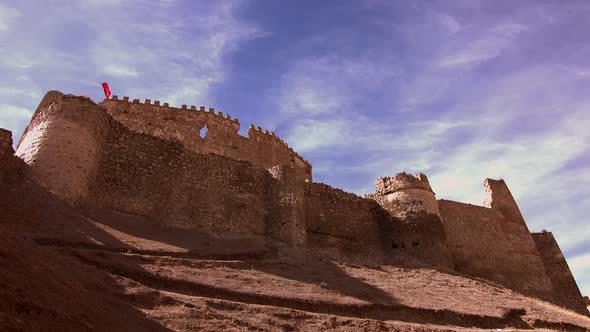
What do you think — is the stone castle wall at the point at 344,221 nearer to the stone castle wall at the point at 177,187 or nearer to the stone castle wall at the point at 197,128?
the stone castle wall at the point at 177,187

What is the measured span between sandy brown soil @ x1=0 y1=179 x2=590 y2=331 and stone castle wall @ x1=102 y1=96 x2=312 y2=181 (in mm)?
12671

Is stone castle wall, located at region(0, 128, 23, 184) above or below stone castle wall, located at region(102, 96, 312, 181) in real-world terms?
below

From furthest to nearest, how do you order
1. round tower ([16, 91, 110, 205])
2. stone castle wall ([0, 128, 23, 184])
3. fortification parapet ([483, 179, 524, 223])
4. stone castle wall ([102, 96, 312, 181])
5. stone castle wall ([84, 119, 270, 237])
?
stone castle wall ([102, 96, 312, 181]), fortification parapet ([483, 179, 524, 223]), stone castle wall ([84, 119, 270, 237]), round tower ([16, 91, 110, 205]), stone castle wall ([0, 128, 23, 184])

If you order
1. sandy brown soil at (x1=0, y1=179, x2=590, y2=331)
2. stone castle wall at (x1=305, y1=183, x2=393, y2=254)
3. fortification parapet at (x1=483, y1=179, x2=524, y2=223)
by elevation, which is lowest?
sandy brown soil at (x1=0, y1=179, x2=590, y2=331)

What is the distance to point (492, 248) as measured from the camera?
20828mm

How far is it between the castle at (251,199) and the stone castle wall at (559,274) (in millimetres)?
50

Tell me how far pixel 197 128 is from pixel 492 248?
636 inches

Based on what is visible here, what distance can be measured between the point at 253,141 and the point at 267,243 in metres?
14.2

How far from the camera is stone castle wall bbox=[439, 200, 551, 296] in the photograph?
20.0 metres

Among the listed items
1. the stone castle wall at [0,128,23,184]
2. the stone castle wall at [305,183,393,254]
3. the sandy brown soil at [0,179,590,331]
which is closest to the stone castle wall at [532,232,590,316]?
the sandy brown soil at [0,179,590,331]

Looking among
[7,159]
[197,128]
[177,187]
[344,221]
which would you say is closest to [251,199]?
[177,187]

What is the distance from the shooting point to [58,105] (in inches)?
512

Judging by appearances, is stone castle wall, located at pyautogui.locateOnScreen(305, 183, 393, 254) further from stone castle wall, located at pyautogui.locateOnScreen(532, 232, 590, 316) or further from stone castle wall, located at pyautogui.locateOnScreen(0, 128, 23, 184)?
stone castle wall, located at pyautogui.locateOnScreen(0, 128, 23, 184)

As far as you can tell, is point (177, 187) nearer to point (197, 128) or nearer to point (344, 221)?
point (344, 221)
